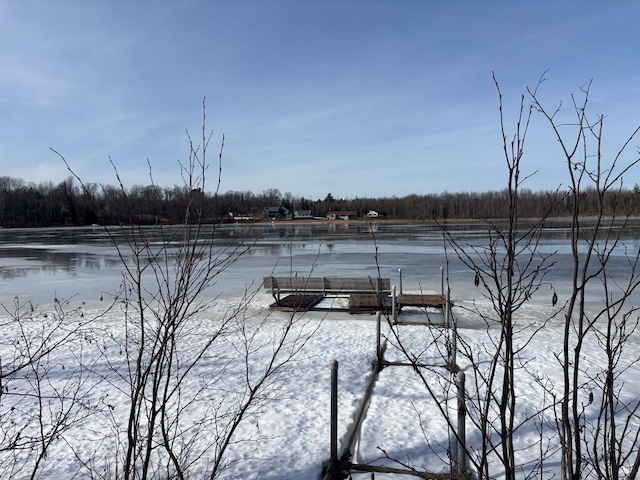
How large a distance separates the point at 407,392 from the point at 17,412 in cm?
473

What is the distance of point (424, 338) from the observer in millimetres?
8781

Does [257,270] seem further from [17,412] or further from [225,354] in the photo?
[17,412]

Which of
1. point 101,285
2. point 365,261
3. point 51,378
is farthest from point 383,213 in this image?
point 51,378

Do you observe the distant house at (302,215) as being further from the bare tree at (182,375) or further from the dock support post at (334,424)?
the dock support post at (334,424)

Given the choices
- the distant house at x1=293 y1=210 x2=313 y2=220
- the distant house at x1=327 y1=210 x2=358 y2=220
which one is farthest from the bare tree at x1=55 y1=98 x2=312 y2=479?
the distant house at x1=327 y1=210 x2=358 y2=220

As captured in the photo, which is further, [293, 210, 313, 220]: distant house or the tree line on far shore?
[293, 210, 313, 220]: distant house

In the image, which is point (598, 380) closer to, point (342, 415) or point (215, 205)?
point (342, 415)

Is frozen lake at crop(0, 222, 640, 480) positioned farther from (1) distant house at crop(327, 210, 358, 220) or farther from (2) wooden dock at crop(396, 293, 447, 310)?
(1) distant house at crop(327, 210, 358, 220)

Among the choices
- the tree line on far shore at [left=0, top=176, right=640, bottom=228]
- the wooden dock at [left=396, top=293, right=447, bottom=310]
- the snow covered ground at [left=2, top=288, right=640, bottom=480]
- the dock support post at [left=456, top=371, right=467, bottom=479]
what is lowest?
the snow covered ground at [left=2, top=288, right=640, bottom=480]

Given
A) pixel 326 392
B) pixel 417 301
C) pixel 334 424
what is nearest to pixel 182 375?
pixel 334 424

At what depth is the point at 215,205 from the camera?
2.82 meters

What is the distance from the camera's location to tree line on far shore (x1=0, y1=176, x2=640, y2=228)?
7.39ft

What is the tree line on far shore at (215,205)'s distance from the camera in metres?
2.25

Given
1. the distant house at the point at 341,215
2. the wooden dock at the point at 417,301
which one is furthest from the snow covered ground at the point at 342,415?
the distant house at the point at 341,215
